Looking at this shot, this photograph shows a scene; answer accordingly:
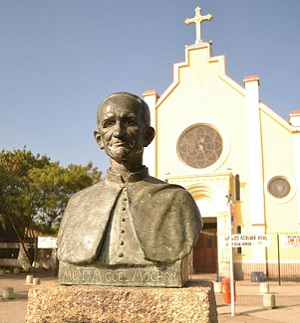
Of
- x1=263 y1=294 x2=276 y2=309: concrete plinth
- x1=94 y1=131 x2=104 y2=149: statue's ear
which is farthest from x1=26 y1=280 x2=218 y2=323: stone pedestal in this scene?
x1=263 y1=294 x2=276 y2=309: concrete plinth

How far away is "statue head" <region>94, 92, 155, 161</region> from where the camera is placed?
2.96 m

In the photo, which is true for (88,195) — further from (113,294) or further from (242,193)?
(242,193)

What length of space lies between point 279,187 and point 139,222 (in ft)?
60.9

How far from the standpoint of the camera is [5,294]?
41.0 feet

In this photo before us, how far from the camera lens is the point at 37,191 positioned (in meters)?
22.1

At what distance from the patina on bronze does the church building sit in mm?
15929

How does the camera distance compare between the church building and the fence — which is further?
the church building

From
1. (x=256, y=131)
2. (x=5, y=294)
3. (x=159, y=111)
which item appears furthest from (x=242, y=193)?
(x=5, y=294)

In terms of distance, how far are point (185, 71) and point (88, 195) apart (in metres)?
21.0

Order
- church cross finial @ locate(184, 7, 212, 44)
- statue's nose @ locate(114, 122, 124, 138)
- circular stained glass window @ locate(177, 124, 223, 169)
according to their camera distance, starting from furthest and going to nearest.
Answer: church cross finial @ locate(184, 7, 212, 44)
circular stained glass window @ locate(177, 124, 223, 169)
statue's nose @ locate(114, 122, 124, 138)

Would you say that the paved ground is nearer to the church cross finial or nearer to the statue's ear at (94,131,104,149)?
the statue's ear at (94,131,104,149)

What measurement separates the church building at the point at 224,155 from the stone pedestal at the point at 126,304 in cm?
1625

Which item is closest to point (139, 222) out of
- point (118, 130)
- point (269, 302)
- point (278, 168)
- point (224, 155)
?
point (118, 130)

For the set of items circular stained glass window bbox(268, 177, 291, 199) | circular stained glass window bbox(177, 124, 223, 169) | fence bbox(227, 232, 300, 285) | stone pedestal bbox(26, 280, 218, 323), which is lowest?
fence bbox(227, 232, 300, 285)
